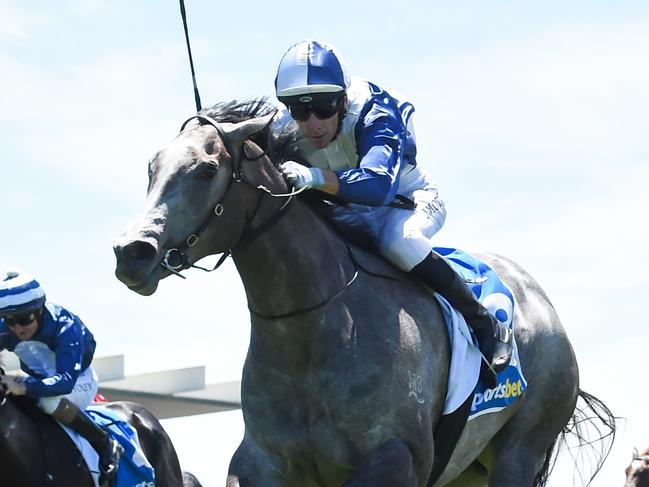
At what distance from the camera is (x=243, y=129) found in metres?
7.29

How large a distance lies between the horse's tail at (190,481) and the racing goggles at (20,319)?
79.9 inches

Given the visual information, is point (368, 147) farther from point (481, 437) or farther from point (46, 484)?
point (46, 484)

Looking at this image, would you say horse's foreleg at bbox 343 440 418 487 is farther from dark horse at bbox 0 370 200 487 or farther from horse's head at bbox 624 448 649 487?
horse's head at bbox 624 448 649 487

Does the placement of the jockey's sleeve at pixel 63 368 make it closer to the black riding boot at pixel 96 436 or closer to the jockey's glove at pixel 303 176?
the black riding boot at pixel 96 436

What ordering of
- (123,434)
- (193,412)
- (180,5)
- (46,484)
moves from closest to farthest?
(180,5), (46,484), (123,434), (193,412)

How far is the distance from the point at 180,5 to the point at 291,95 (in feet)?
2.39

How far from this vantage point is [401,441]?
739 cm

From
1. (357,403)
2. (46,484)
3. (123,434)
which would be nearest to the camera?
(357,403)

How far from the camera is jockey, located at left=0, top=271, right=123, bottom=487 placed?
11.3 metres

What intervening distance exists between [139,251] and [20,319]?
16.1 feet

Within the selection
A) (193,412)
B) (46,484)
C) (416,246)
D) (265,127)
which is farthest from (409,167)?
Answer: (193,412)

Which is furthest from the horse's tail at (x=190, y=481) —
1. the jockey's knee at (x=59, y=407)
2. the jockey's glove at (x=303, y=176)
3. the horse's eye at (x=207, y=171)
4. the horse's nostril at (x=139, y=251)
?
the horse's nostril at (x=139, y=251)

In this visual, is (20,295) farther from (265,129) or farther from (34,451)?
(265,129)

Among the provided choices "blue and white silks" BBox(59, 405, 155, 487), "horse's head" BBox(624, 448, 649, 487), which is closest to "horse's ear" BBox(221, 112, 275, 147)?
"blue and white silks" BBox(59, 405, 155, 487)
